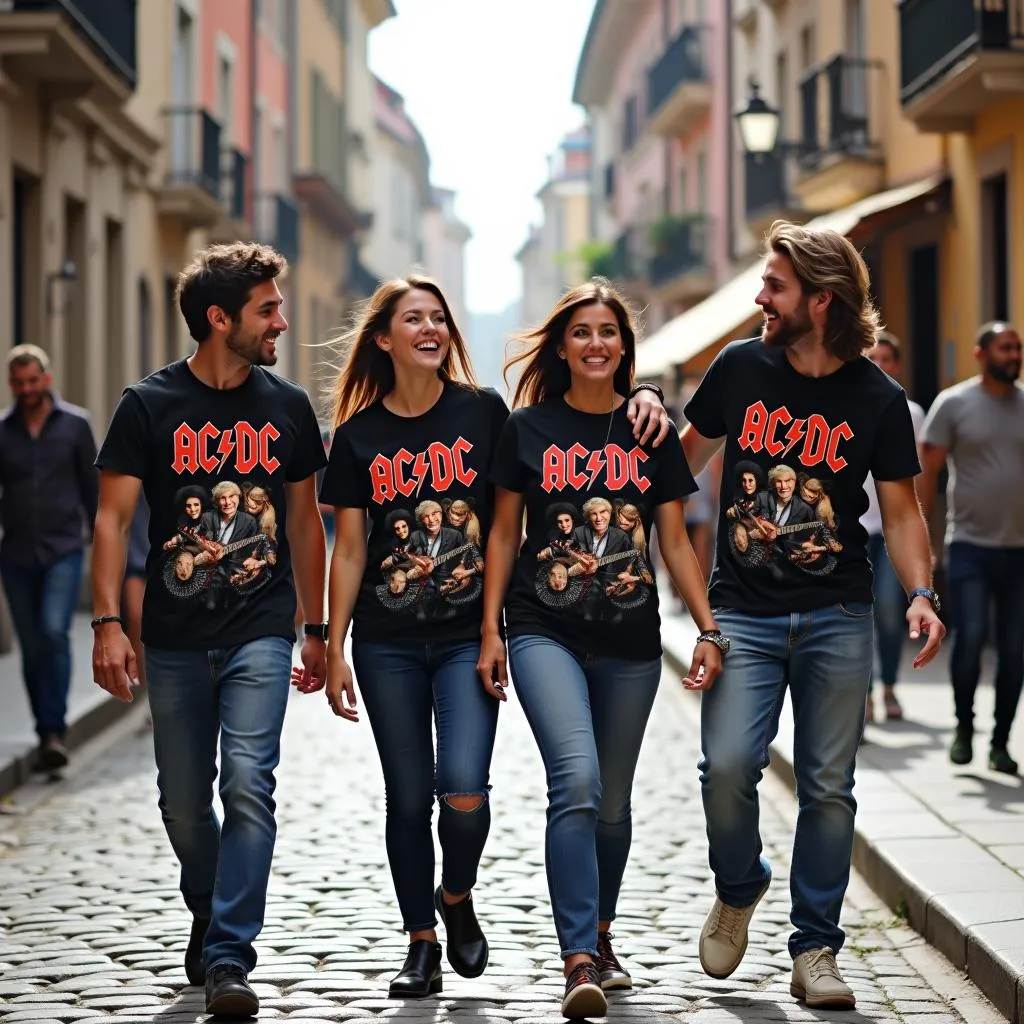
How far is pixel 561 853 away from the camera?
520 cm

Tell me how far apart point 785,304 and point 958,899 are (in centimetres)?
200

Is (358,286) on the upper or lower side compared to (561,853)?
upper

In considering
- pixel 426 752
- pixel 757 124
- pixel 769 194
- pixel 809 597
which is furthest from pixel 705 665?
pixel 769 194

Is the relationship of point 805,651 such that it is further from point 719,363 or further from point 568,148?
point 568,148

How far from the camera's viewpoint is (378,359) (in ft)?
18.9

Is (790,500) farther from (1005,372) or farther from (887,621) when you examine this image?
(887,621)

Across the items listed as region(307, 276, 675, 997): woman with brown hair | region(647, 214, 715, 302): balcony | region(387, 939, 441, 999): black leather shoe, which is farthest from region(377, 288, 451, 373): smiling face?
region(647, 214, 715, 302): balcony

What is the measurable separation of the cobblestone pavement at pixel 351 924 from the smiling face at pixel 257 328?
1667 mm

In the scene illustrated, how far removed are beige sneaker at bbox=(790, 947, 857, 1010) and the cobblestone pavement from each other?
45mm

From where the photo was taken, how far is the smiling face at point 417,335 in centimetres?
560

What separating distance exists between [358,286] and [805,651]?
137ft

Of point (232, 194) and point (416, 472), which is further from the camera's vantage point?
point (232, 194)

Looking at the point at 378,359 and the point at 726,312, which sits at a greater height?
the point at 726,312

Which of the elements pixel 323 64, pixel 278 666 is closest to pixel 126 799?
pixel 278 666
